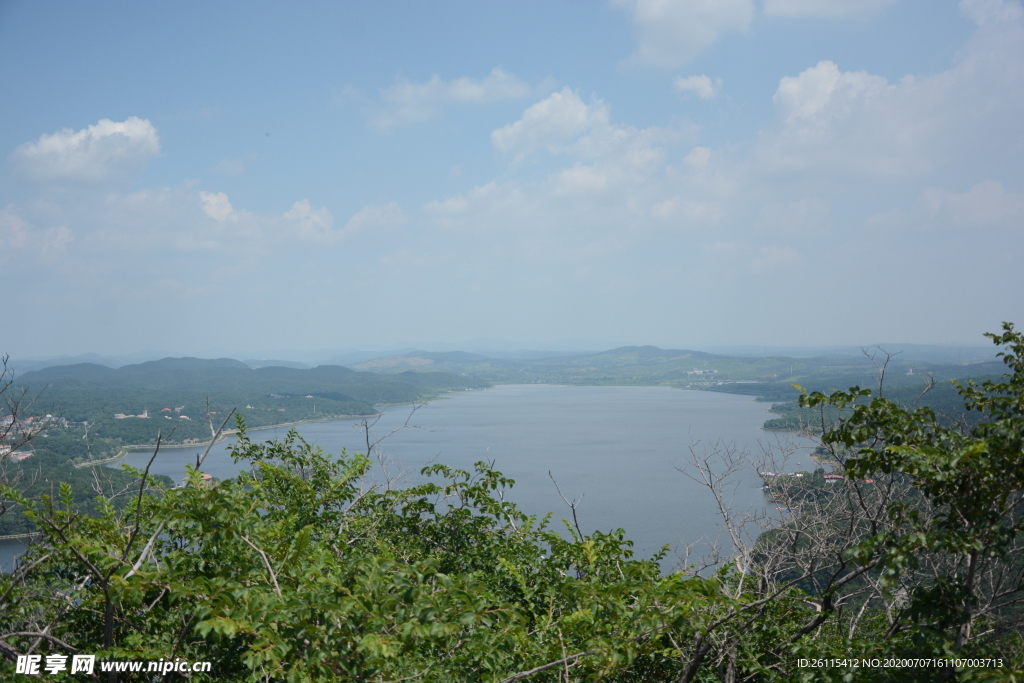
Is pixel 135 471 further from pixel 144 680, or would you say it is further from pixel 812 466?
pixel 812 466

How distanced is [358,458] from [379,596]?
364cm

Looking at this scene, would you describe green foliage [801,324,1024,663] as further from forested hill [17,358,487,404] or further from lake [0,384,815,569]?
forested hill [17,358,487,404]

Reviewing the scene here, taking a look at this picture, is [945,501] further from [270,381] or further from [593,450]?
[270,381]

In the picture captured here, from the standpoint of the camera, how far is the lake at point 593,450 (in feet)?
68.6

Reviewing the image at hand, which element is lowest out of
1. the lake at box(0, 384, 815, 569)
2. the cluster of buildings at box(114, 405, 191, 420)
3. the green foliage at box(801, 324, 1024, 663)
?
the lake at box(0, 384, 815, 569)

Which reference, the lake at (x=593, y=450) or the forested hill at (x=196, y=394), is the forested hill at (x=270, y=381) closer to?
the forested hill at (x=196, y=394)

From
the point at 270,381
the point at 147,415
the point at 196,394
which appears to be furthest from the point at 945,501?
the point at 270,381

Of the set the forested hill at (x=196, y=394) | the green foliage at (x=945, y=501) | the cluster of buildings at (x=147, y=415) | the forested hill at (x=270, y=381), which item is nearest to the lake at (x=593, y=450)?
the green foliage at (x=945, y=501)

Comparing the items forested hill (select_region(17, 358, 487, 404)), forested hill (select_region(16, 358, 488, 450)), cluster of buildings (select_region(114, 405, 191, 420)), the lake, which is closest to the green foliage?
the lake

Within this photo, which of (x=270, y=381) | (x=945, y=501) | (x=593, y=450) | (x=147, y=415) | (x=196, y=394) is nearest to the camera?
(x=945, y=501)

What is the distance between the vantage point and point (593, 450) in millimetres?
38312

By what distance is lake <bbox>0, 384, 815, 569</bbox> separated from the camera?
2092 cm

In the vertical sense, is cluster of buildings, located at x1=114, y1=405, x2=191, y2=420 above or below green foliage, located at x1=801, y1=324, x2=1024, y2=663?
below

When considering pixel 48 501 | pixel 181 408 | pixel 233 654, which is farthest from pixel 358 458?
pixel 181 408
